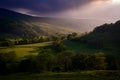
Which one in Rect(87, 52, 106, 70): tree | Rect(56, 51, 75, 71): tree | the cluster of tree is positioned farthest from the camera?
Rect(87, 52, 106, 70): tree

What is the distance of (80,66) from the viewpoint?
434 feet

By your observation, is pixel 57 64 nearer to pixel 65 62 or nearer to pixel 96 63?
pixel 65 62

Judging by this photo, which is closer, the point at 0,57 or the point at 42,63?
the point at 42,63

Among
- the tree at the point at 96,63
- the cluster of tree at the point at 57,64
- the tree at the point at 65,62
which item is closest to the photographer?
the cluster of tree at the point at 57,64

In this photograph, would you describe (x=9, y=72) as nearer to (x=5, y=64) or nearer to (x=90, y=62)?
(x=5, y=64)

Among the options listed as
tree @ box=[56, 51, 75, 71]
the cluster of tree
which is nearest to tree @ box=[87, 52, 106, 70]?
the cluster of tree

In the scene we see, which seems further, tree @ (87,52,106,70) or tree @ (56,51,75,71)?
tree @ (87,52,106,70)

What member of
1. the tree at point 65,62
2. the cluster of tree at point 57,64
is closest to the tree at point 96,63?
the cluster of tree at point 57,64

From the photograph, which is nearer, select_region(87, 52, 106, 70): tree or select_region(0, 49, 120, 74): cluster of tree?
select_region(0, 49, 120, 74): cluster of tree

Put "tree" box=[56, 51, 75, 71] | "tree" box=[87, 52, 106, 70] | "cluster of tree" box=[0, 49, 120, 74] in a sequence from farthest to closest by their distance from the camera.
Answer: "tree" box=[87, 52, 106, 70], "tree" box=[56, 51, 75, 71], "cluster of tree" box=[0, 49, 120, 74]

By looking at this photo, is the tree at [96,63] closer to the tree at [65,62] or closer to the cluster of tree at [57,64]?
the cluster of tree at [57,64]

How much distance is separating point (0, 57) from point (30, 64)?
77.7 ft

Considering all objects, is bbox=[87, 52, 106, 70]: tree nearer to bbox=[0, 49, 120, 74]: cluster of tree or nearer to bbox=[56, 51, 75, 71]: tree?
bbox=[0, 49, 120, 74]: cluster of tree

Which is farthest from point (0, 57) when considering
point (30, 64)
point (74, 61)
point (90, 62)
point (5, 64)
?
point (90, 62)
